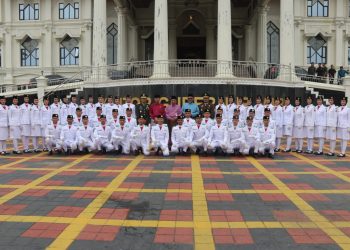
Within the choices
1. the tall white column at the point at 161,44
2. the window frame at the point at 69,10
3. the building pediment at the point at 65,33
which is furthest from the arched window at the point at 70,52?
the tall white column at the point at 161,44

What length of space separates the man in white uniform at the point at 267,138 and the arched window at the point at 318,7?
82.5 ft

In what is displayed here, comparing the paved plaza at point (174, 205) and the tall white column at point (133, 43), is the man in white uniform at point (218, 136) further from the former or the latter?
the tall white column at point (133, 43)

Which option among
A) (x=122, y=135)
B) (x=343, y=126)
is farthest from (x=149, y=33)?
(x=343, y=126)

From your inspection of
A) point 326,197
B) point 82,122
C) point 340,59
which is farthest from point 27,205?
point 340,59

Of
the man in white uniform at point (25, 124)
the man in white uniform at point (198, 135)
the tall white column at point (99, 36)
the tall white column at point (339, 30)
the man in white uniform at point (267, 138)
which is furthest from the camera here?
the tall white column at point (339, 30)

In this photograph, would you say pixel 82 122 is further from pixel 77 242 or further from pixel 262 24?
pixel 262 24

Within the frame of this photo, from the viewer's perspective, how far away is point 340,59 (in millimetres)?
33938

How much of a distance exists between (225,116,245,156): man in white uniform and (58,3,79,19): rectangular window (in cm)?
2694

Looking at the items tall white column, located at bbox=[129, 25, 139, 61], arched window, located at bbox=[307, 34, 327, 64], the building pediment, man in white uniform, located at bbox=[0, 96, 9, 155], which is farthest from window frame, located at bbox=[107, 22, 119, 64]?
man in white uniform, located at bbox=[0, 96, 9, 155]

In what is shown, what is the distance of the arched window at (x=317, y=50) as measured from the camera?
113 feet

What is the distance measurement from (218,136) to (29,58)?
94.3 ft

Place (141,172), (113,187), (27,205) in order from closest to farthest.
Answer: (27,205) → (113,187) → (141,172)

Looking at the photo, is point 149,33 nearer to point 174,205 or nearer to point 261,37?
point 261,37

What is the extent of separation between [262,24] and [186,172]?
23.4m
